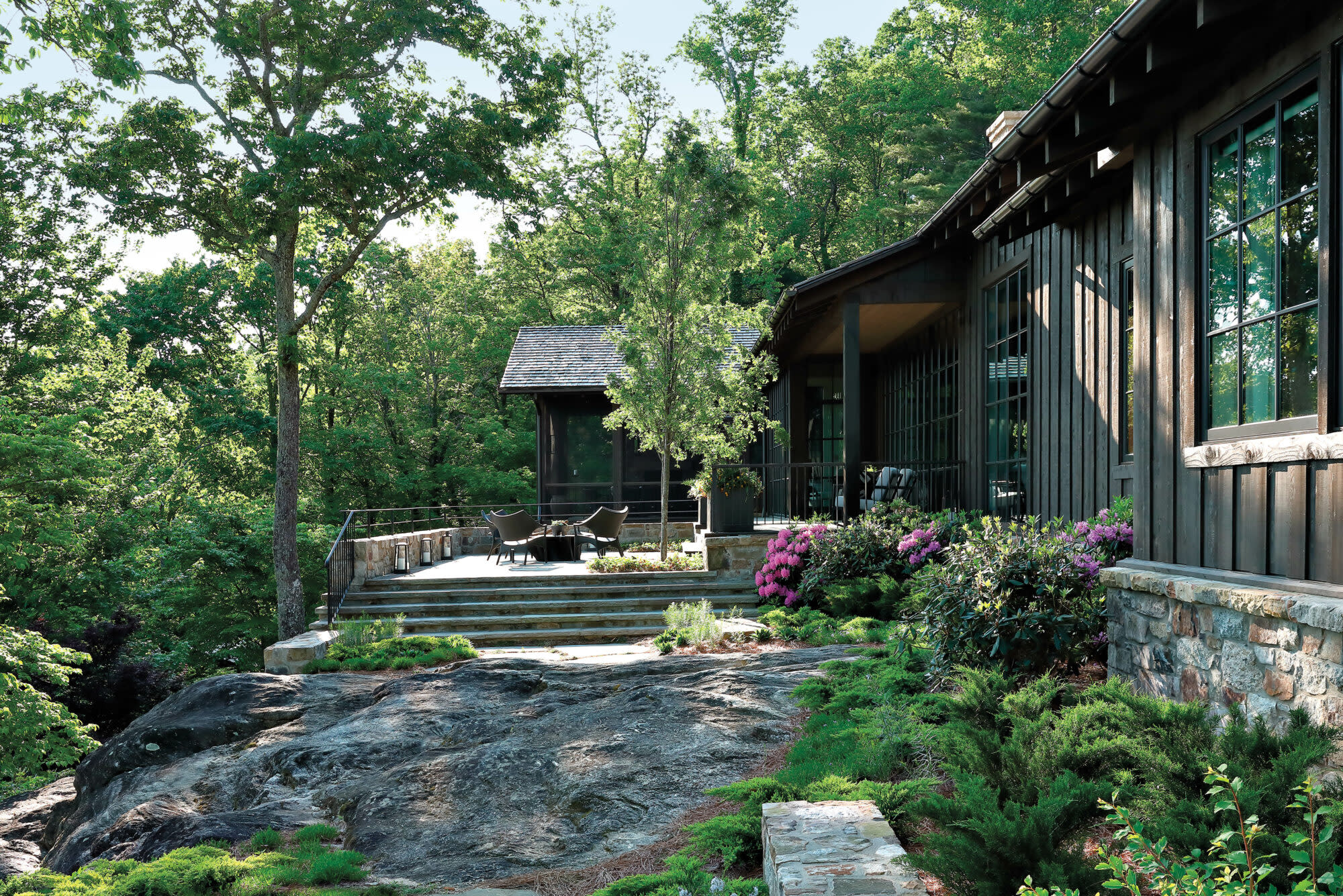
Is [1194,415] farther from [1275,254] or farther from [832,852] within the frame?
[832,852]

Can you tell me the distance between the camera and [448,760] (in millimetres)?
5762

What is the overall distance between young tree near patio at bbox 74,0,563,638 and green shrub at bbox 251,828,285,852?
8979 millimetres

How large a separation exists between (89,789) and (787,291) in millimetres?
8974

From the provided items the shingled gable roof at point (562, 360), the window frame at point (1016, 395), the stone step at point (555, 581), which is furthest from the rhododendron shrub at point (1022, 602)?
the shingled gable roof at point (562, 360)

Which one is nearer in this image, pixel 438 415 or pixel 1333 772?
pixel 1333 772

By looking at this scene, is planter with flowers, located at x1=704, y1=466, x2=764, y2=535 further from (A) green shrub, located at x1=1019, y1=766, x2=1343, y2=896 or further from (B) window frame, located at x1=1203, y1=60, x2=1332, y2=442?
(A) green shrub, located at x1=1019, y1=766, x2=1343, y2=896

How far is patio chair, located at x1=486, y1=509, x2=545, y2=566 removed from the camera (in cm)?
1570

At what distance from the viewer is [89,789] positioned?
6945 mm

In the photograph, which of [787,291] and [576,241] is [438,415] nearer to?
[576,241]

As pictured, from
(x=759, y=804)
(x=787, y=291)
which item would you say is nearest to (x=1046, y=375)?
(x=787, y=291)

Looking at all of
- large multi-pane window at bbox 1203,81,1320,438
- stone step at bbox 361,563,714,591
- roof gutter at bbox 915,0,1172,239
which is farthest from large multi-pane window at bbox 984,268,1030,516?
large multi-pane window at bbox 1203,81,1320,438

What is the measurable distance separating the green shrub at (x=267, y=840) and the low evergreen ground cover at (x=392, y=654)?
14.1ft

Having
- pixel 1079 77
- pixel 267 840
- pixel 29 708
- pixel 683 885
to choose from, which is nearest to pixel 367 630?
pixel 29 708

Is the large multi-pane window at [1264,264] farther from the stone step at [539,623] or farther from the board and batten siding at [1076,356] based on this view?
the stone step at [539,623]
